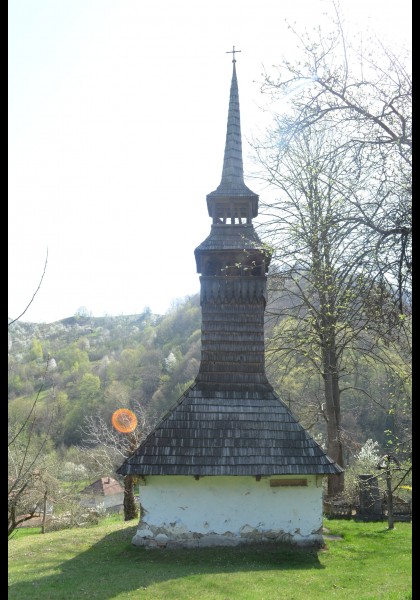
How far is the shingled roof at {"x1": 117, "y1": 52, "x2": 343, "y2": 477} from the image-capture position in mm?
11211

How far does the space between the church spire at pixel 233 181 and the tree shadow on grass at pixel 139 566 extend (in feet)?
28.9

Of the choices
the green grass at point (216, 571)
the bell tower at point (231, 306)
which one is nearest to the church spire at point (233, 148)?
the bell tower at point (231, 306)

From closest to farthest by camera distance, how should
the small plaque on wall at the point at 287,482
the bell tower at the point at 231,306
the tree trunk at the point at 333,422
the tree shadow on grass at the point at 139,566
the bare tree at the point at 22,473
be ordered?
the bare tree at the point at 22,473
the tree shadow on grass at the point at 139,566
the small plaque on wall at the point at 287,482
the bell tower at the point at 231,306
the tree trunk at the point at 333,422

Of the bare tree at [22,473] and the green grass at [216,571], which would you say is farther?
the green grass at [216,571]

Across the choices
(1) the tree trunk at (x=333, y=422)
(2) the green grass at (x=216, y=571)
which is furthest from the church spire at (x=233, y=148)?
(2) the green grass at (x=216, y=571)

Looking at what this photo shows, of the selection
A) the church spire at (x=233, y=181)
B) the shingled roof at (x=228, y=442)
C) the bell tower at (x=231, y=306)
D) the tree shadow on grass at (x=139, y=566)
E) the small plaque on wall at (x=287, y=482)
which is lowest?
the tree shadow on grass at (x=139, y=566)

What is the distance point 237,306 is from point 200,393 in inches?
104

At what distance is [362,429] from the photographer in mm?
29922

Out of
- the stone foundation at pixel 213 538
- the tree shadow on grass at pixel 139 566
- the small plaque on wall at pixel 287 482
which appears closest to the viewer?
the tree shadow on grass at pixel 139 566

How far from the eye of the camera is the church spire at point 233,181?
1454cm

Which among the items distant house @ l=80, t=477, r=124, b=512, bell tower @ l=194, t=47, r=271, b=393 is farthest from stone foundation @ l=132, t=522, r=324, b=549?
distant house @ l=80, t=477, r=124, b=512

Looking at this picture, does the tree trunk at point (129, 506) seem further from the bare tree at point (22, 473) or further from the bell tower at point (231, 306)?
the bell tower at point (231, 306)

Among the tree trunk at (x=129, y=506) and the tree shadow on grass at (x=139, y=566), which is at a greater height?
the tree shadow on grass at (x=139, y=566)
